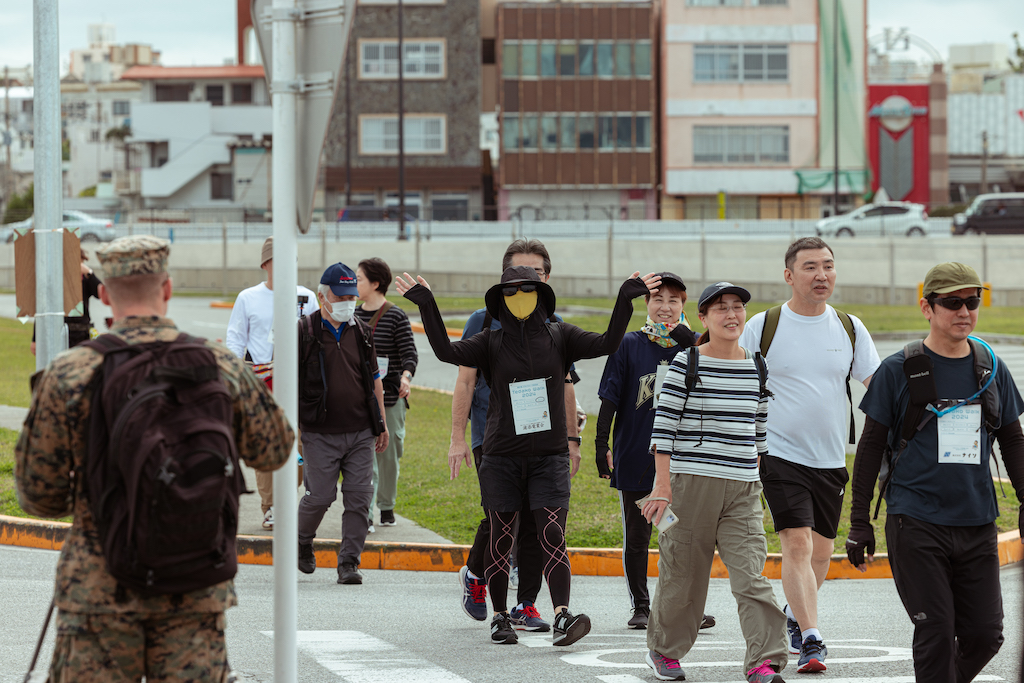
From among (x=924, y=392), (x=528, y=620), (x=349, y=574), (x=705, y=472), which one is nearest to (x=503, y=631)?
(x=528, y=620)

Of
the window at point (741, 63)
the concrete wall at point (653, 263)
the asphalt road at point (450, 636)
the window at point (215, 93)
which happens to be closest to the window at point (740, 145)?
the window at point (741, 63)

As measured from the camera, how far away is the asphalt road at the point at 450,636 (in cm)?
576

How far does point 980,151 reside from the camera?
2881 inches

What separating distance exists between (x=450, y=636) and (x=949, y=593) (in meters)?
2.92

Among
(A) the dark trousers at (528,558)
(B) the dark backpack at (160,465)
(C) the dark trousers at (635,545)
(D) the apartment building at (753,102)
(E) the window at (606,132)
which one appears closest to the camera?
(B) the dark backpack at (160,465)

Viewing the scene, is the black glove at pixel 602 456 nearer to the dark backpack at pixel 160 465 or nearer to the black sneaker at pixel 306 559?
the black sneaker at pixel 306 559

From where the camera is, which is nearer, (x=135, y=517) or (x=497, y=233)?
(x=135, y=517)

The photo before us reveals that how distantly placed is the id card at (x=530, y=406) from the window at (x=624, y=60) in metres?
58.3

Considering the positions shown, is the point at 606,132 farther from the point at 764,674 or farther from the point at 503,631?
the point at 764,674

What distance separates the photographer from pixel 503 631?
252 inches

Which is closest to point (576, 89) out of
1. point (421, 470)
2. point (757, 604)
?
point (421, 470)

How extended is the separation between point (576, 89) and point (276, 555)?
6011cm

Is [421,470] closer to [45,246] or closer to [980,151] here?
[45,246]

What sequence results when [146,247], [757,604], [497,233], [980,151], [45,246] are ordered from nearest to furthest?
[146,247]
[757,604]
[45,246]
[497,233]
[980,151]
